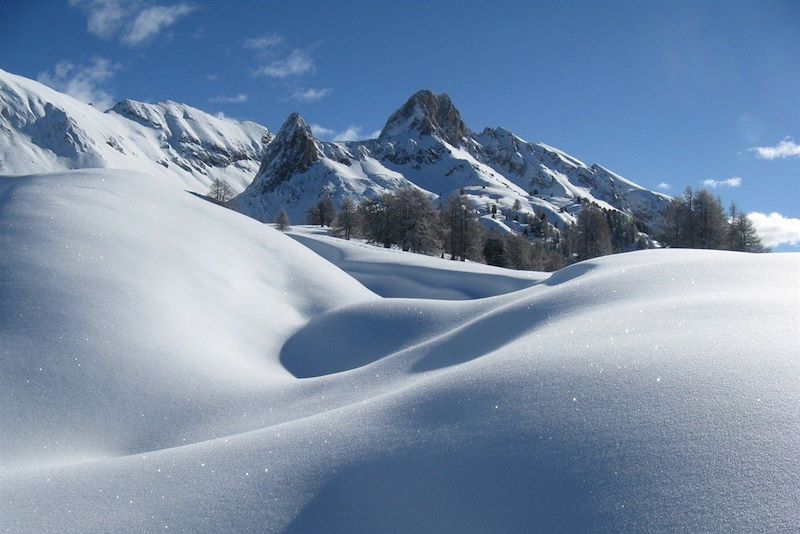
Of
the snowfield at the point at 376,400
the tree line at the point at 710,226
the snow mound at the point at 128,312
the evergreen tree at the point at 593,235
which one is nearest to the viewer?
the snowfield at the point at 376,400

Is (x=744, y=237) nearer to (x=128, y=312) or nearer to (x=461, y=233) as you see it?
(x=461, y=233)

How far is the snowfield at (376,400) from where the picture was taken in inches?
109

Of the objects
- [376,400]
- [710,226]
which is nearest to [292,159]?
[710,226]

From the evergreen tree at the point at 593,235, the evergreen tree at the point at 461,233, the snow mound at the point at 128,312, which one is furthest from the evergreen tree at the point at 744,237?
the snow mound at the point at 128,312

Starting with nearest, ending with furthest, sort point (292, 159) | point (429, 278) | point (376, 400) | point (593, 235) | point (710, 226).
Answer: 1. point (376, 400)
2. point (429, 278)
3. point (710, 226)
4. point (593, 235)
5. point (292, 159)

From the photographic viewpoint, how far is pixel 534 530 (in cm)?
266

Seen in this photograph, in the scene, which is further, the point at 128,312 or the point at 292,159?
the point at 292,159

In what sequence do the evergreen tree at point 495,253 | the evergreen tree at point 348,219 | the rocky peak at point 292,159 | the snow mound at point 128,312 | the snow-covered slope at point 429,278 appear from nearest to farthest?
the snow mound at point 128,312, the snow-covered slope at point 429,278, the evergreen tree at point 495,253, the evergreen tree at point 348,219, the rocky peak at point 292,159

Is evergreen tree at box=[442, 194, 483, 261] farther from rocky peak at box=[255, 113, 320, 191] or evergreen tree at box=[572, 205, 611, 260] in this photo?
rocky peak at box=[255, 113, 320, 191]

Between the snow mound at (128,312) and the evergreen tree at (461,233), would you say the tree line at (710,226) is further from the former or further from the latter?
the snow mound at (128,312)

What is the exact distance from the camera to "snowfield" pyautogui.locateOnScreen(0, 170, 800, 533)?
9.05 feet

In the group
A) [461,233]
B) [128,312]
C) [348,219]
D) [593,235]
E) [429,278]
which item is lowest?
[128,312]

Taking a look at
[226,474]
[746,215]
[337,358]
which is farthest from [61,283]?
[746,215]

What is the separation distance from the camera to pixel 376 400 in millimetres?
4840
